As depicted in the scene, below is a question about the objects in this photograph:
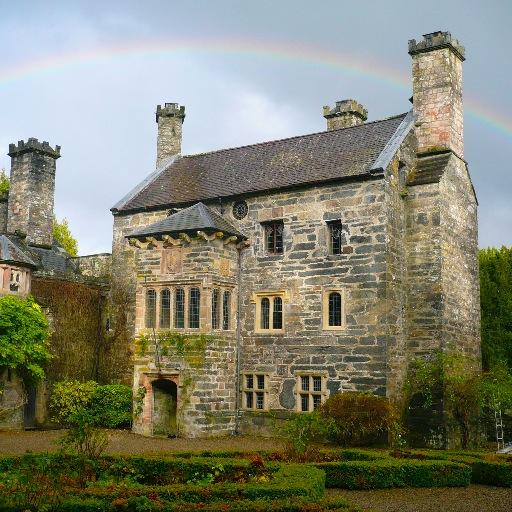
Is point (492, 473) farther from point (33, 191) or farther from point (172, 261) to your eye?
point (33, 191)

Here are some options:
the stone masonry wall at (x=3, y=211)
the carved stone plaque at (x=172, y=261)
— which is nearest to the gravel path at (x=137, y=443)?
the carved stone plaque at (x=172, y=261)

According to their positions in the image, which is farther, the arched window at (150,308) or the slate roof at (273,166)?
the arched window at (150,308)

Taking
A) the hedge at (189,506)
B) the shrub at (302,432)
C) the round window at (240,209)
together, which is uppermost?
the round window at (240,209)

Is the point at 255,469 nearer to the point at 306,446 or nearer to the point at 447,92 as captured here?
the point at 306,446

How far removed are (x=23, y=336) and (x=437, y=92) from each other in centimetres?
1641

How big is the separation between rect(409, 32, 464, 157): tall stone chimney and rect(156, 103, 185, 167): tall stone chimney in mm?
11242

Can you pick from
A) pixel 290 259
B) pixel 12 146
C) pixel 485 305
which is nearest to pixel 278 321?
pixel 290 259

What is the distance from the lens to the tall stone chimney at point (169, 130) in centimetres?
3058

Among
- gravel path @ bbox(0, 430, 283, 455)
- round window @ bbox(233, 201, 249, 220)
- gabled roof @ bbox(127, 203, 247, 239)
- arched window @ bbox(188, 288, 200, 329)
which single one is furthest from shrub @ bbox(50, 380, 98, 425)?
round window @ bbox(233, 201, 249, 220)

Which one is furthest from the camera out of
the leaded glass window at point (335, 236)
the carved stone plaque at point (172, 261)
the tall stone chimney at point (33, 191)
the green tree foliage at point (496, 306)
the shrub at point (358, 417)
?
the tall stone chimney at point (33, 191)

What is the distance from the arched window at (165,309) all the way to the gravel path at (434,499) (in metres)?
10.8

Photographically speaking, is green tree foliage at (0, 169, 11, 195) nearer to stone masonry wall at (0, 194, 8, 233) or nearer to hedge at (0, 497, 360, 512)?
stone masonry wall at (0, 194, 8, 233)

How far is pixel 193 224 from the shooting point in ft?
74.0

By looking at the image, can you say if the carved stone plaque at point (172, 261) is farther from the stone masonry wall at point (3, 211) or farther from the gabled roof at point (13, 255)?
the stone masonry wall at point (3, 211)
